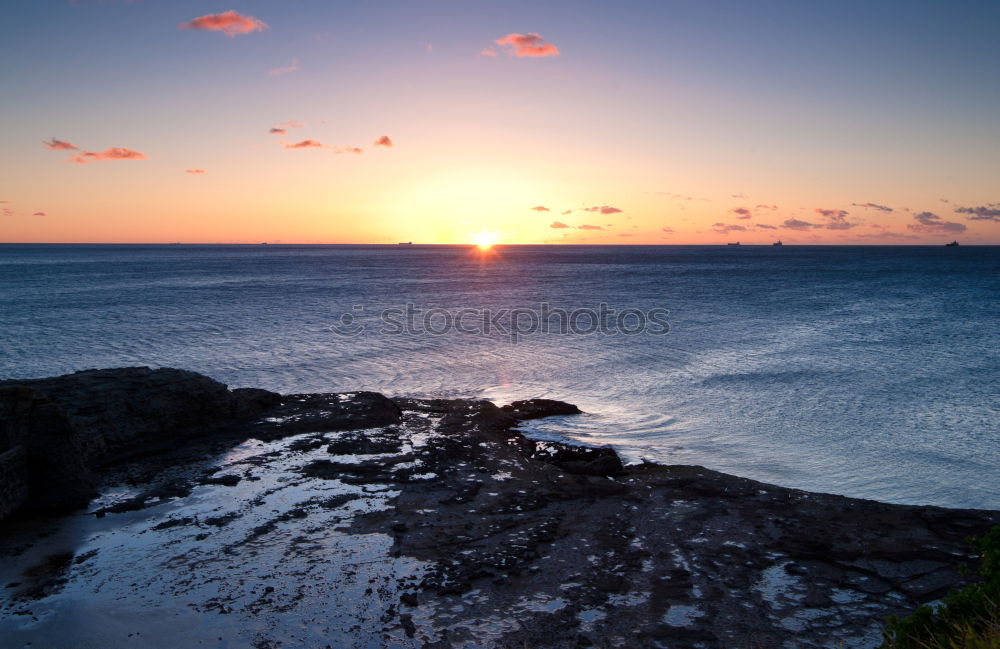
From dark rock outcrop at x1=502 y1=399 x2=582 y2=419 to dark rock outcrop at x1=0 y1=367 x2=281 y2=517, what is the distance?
7.93 metres

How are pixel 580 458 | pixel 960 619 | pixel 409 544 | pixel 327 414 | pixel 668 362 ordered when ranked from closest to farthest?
1. pixel 960 619
2. pixel 409 544
3. pixel 580 458
4. pixel 327 414
5. pixel 668 362

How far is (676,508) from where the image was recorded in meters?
12.7

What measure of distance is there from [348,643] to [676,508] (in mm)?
7243


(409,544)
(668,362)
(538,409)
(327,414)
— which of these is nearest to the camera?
(409,544)

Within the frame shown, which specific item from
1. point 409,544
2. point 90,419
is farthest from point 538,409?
point 90,419

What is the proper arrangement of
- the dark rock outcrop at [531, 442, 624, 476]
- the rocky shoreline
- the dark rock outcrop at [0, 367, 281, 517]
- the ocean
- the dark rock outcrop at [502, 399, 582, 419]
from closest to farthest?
the rocky shoreline
the dark rock outcrop at [0, 367, 281, 517]
the dark rock outcrop at [531, 442, 624, 476]
the ocean
the dark rock outcrop at [502, 399, 582, 419]

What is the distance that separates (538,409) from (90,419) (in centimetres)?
1286

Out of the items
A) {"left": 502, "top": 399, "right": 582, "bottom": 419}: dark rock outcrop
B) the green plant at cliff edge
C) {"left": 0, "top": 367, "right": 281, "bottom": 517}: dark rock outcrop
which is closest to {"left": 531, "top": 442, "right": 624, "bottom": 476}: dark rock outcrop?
{"left": 502, "top": 399, "right": 582, "bottom": 419}: dark rock outcrop

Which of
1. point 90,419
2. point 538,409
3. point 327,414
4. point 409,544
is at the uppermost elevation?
point 90,419

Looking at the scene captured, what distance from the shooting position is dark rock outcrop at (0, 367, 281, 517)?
12.4 metres

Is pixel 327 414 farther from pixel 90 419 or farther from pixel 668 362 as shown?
pixel 668 362

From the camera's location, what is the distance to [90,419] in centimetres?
1555

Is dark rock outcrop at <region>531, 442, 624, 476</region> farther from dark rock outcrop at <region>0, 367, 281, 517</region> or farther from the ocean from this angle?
dark rock outcrop at <region>0, 367, 281, 517</region>

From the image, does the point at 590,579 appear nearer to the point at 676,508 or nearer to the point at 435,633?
the point at 435,633
